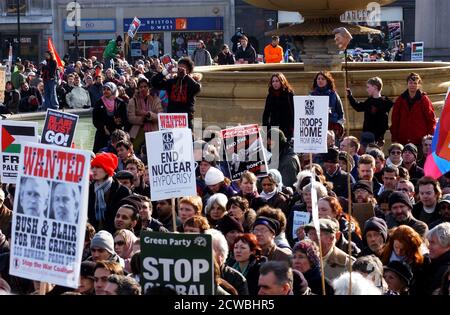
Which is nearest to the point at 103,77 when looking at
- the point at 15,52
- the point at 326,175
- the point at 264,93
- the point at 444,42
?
the point at 264,93

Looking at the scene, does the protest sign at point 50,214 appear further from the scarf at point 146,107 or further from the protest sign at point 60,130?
the scarf at point 146,107

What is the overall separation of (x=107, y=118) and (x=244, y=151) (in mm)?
3841

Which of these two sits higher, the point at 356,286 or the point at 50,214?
the point at 50,214

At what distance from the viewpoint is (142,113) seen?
15734 millimetres

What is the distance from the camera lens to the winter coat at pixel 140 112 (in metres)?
15.7

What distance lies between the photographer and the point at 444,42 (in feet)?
117

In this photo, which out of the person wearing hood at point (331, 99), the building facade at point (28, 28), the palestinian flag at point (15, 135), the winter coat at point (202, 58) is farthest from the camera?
the building facade at point (28, 28)

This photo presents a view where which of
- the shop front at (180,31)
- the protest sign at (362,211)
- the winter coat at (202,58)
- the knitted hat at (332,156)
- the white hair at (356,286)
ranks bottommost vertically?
the protest sign at (362,211)

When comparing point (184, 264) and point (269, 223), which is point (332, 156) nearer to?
point (269, 223)

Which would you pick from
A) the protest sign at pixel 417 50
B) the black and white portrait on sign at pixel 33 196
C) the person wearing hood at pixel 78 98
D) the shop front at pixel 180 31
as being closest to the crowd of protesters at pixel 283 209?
the black and white portrait on sign at pixel 33 196

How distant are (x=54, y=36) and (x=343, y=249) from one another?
1983 inches

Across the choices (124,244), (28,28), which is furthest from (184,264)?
(28,28)

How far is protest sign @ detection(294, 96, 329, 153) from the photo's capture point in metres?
11.6

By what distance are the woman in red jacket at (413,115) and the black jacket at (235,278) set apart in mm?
7096
